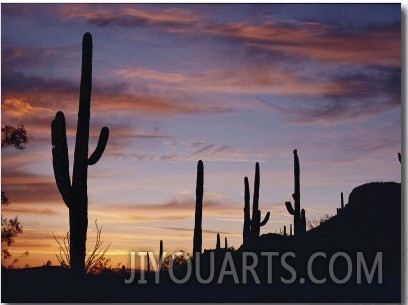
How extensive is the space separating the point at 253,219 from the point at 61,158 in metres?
13.6

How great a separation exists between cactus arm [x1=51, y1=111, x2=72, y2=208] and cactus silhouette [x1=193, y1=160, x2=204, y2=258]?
23.7 feet

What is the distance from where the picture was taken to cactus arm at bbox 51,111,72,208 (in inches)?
538

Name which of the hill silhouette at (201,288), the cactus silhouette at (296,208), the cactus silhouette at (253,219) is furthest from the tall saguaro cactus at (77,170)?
the cactus silhouette at (253,219)

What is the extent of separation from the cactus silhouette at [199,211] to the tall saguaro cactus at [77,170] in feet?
23.1

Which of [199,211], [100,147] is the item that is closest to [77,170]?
[100,147]

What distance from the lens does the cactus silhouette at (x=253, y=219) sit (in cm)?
2573

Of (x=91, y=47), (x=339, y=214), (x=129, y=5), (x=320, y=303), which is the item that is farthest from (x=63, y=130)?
(x=339, y=214)

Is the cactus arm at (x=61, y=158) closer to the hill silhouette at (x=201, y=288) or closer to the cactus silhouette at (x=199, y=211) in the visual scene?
the hill silhouette at (x=201, y=288)

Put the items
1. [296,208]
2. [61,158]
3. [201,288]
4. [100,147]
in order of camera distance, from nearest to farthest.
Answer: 1. [100,147]
2. [61,158]
3. [201,288]
4. [296,208]

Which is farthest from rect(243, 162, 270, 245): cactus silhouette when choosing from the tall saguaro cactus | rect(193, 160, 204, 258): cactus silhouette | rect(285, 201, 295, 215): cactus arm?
the tall saguaro cactus

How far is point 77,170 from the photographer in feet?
45.3

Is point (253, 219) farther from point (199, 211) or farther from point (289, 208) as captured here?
point (199, 211)

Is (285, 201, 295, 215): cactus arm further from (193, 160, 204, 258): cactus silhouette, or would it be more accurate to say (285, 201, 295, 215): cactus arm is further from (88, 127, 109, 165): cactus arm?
(88, 127, 109, 165): cactus arm

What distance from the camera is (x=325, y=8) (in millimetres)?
13562
